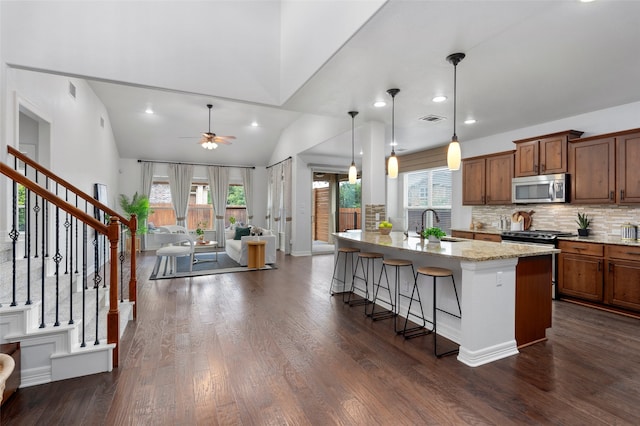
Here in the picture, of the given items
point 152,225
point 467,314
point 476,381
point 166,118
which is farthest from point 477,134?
point 152,225

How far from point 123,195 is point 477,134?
9.25 meters

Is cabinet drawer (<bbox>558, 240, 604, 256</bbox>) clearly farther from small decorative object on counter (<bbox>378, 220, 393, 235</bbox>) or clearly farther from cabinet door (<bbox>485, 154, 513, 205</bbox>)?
small decorative object on counter (<bbox>378, 220, 393, 235</bbox>)

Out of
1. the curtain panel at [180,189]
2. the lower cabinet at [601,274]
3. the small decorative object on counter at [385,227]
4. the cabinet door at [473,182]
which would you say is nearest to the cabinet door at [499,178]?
the cabinet door at [473,182]

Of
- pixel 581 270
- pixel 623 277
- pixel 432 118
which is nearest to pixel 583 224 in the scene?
pixel 581 270

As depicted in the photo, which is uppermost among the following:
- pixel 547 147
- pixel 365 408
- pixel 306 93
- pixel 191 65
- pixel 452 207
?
pixel 191 65

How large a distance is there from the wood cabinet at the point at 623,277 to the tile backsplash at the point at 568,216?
2.32 feet

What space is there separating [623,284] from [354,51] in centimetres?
424

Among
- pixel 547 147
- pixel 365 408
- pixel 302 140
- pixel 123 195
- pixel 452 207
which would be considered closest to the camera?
pixel 365 408

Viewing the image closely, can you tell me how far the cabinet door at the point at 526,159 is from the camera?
5098 millimetres

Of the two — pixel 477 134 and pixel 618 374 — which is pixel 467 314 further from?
pixel 477 134

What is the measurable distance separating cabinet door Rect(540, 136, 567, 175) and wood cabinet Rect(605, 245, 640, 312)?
4.46ft

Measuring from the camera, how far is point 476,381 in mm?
A: 2445

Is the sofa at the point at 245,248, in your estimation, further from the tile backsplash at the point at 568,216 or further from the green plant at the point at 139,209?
the tile backsplash at the point at 568,216

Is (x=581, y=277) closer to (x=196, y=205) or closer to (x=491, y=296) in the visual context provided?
(x=491, y=296)
